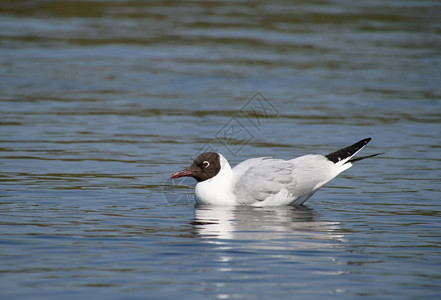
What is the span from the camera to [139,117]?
16.8m

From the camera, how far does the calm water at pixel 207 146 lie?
7.79m

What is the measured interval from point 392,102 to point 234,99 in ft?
11.0

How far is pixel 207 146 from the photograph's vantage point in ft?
46.9

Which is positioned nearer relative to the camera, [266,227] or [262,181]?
[266,227]

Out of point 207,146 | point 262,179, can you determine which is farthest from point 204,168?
point 207,146

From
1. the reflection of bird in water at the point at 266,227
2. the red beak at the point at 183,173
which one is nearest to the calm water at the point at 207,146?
the reflection of bird in water at the point at 266,227

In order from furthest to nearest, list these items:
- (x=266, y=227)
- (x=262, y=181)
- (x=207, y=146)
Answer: (x=207, y=146) < (x=262, y=181) < (x=266, y=227)

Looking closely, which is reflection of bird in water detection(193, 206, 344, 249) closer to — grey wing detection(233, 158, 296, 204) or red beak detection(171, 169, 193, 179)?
grey wing detection(233, 158, 296, 204)

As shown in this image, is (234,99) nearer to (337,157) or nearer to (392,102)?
(392,102)

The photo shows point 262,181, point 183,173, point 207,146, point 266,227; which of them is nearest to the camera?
point 266,227

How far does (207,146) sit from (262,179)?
3.54m

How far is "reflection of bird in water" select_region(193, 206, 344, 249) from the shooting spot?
29.2 ft

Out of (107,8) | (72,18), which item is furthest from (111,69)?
(107,8)

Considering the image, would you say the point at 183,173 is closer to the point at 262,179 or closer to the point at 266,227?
the point at 262,179
